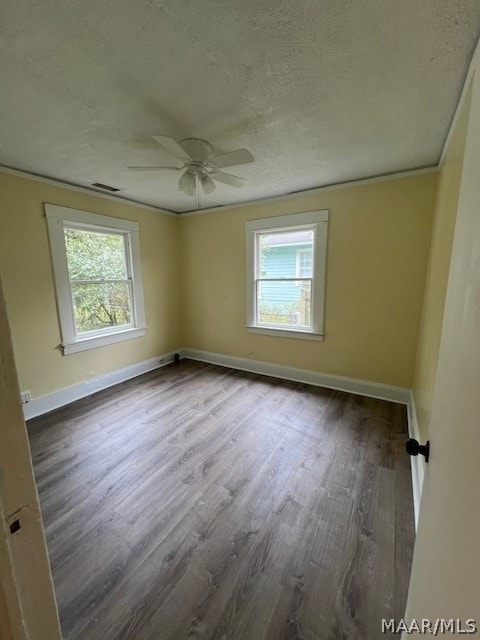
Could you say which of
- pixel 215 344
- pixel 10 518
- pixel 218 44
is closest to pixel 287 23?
pixel 218 44

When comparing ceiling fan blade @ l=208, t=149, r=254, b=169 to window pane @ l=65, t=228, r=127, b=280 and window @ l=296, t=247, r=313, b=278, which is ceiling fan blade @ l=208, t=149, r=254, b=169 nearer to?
window @ l=296, t=247, r=313, b=278

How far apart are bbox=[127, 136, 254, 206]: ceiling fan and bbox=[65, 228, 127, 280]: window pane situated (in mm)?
1546

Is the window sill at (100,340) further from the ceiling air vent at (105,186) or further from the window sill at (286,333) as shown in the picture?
the ceiling air vent at (105,186)

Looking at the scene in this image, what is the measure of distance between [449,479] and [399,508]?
1.41m

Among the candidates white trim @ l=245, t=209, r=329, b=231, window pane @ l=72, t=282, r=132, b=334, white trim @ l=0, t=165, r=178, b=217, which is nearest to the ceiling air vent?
white trim @ l=0, t=165, r=178, b=217

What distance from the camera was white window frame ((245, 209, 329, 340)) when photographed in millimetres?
3109

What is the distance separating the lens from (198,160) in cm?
204

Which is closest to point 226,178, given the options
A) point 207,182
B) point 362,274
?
point 207,182

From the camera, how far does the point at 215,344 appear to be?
423 centimetres

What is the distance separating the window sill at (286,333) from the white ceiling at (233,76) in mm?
1944

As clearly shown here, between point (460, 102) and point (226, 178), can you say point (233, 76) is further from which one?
point (460, 102)

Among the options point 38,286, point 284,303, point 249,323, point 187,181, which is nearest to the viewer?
point 187,181

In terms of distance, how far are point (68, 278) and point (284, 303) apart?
8.64 ft

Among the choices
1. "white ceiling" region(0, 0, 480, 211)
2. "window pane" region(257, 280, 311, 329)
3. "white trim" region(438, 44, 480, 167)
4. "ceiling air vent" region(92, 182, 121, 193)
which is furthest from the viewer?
"window pane" region(257, 280, 311, 329)
